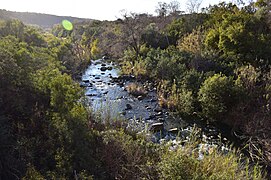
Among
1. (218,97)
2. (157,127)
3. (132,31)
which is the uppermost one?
(132,31)

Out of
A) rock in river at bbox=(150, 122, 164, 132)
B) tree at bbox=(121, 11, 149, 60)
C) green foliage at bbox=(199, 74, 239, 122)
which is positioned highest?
tree at bbox=(121, 11, 149, 60)

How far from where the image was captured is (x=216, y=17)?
1454 cm

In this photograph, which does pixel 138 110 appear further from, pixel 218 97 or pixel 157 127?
pixel 218 97

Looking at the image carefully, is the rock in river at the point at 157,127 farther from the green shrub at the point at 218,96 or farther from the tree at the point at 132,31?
the tree at the point at 132,31

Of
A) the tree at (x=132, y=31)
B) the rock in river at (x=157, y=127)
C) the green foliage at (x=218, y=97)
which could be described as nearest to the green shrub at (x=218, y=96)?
the green foliage at (x=218, y=97)

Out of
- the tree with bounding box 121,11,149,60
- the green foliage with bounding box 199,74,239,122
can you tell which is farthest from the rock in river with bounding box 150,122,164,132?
the tree with bounding box 121,11,149,60

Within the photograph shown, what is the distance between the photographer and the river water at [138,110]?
7.22 meters

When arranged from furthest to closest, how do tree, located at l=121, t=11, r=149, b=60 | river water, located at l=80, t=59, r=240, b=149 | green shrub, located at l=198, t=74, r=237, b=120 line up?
tree, located at l=121, t=11, r=149, b=60 → green shrub, located at l=198, t=74, r=237, b=120 → river water, located at l=80, t=59, r=240, b=149

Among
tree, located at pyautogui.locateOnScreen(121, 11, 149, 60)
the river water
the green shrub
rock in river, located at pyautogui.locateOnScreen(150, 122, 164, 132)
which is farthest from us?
tree, located at pyautogui.locateOnScreen(121, 11, 149, 60)

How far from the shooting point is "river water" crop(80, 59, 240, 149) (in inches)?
284

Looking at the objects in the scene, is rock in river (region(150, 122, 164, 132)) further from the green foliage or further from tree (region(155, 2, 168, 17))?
tree (region(155, 2, 168, 17))

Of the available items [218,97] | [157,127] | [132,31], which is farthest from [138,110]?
[132,31]

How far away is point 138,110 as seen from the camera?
9.71 meters

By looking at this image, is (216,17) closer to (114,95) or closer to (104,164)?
(114,95)
